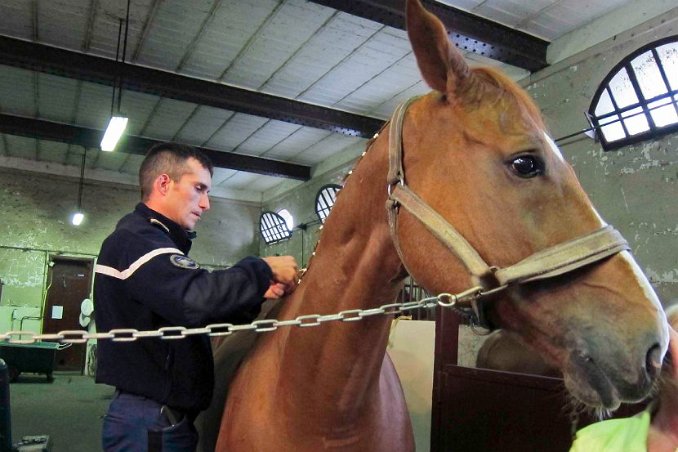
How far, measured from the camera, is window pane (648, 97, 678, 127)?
5.11 meters

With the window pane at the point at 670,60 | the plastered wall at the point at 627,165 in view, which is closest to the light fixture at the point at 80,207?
the plastered wall at the point at 627,165

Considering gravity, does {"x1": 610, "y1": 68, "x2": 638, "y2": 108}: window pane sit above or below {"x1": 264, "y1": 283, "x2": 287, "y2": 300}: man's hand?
above

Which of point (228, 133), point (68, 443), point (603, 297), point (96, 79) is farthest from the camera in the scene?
point (228, 133)

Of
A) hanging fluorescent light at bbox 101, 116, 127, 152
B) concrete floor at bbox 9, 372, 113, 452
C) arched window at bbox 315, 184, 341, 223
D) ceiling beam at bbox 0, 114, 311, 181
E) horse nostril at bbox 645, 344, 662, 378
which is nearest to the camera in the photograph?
horse nostril at bbox 645, 344, 662, 378

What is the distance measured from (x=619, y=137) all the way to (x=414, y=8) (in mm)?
5543

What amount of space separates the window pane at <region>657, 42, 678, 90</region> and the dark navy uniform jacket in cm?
529

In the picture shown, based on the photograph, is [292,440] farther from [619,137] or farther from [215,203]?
[215,203]

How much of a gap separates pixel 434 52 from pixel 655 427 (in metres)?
1.02

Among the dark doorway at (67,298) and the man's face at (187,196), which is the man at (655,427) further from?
the dark doorway at (67,298)

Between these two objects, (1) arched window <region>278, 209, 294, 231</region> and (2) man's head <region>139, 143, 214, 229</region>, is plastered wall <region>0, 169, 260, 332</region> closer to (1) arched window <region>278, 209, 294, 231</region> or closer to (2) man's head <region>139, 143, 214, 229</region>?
(1) arched window <region>278, 209, 294, 231</region>

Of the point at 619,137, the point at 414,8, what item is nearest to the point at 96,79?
the point at 619,137

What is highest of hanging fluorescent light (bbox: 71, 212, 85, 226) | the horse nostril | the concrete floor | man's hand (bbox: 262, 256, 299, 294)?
hanging fluorescent light (bbox: 71, 212, 85, 226)

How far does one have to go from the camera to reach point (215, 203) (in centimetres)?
1499

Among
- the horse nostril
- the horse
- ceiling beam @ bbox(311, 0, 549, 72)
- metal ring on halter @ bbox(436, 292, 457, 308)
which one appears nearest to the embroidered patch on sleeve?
metal ring on halter @ bbox(436, 292, 457, 308)
